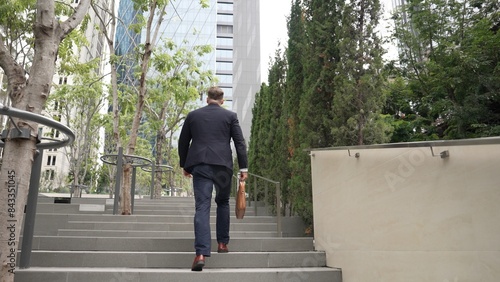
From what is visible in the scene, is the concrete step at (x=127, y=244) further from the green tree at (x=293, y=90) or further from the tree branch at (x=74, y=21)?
the green tree at (x=293, y=90)

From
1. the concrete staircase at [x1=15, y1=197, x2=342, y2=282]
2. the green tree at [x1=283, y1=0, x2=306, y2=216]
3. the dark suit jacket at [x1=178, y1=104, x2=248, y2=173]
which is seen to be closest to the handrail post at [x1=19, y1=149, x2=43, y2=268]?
the concrete staircase at [x1=15, y1=197, x2=342, y2=282]

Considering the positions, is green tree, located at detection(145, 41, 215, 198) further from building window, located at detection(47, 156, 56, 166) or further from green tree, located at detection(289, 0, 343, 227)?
building window, located at detection(47, 156, 56, 166)

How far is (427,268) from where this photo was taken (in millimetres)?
3021

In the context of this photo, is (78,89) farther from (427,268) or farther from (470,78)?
(427,268)

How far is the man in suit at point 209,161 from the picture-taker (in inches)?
137

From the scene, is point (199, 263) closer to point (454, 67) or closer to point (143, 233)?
point (143, 233)

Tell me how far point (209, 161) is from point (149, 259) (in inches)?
45.0

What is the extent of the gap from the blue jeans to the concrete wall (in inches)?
46.2

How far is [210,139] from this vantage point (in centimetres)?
372

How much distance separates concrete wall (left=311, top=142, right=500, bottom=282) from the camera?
2.75 metres

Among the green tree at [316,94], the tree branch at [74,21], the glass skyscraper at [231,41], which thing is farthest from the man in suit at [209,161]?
the glass skyscraper at [231,41]

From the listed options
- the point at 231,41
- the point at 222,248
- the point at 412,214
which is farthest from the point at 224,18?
the point at 412,214

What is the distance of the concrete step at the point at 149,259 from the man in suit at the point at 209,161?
0.20 metres

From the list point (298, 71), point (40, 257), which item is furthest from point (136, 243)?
point (298, 71)
